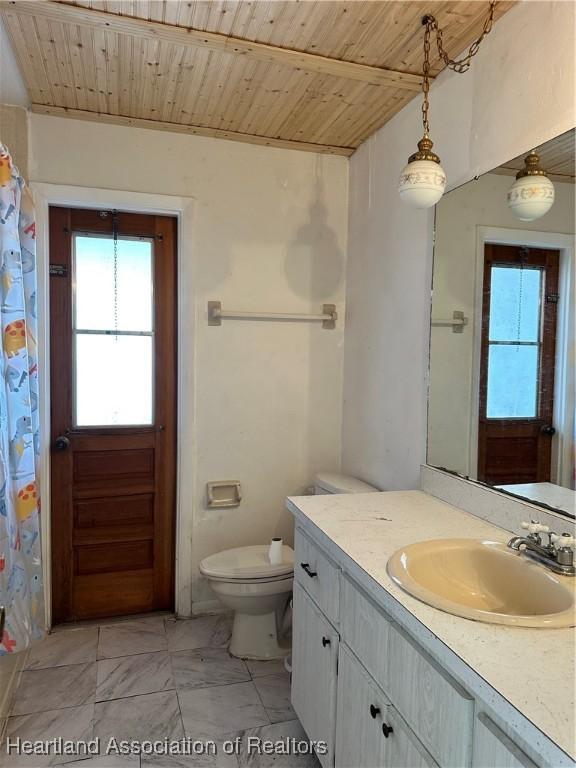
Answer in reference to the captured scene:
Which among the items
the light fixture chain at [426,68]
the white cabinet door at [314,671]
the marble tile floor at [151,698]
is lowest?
the marble tile floor at [151,698]

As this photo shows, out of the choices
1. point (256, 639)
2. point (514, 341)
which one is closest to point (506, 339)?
point (514, 341)

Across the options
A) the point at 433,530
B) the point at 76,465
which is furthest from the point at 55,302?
the point at 433,530

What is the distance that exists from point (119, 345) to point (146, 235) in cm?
58

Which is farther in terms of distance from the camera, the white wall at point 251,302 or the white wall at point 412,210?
the white wall at point 251,302

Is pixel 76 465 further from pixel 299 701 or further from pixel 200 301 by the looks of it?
pixel 299 701

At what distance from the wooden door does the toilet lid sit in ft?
1.54

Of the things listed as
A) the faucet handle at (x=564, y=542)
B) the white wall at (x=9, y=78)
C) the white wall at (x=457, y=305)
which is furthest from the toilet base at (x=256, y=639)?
the white wall at (x=9, y=78)

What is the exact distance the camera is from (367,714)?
1.25 meters

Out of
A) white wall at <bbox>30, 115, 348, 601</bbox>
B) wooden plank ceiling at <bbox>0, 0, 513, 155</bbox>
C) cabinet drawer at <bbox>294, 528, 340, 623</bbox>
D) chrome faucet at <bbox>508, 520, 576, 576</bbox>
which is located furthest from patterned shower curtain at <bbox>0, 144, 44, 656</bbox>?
chrome faucet at <bbox>508, 520, 576, 576</bbox>

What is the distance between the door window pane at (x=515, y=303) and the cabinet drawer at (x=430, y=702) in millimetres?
962

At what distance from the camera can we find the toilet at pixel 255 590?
2.19 m

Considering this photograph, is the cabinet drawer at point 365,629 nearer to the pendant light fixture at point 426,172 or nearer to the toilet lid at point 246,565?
the toilet lid at point 246,565

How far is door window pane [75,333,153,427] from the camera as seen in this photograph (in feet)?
8.27

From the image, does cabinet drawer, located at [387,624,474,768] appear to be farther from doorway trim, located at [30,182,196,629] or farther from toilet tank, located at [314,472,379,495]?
doorway trim, located at [30,182,196,629]
